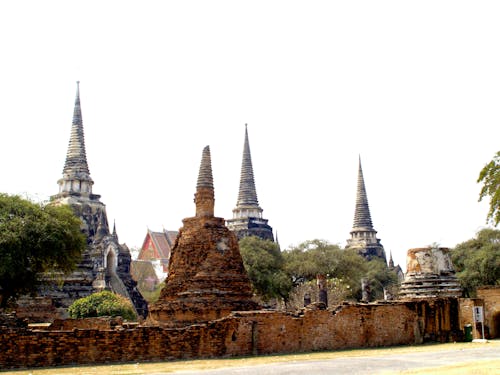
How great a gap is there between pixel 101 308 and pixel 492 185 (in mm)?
20365

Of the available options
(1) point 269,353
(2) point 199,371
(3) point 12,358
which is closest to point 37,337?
(3) point 12,358

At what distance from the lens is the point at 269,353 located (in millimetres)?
19188

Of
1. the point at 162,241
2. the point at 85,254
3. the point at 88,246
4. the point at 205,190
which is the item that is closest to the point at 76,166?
the point at 88,246

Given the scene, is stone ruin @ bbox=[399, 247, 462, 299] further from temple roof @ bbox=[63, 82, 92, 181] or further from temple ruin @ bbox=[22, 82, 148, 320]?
temple roof @ bbox=[63, 82, 92, 181]

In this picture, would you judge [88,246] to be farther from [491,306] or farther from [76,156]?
[491,306]

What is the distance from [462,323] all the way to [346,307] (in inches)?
195

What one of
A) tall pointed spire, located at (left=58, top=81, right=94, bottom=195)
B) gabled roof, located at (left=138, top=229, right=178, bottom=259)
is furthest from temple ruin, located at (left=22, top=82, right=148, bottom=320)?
gabled roof, located at (left=138, top=229, right=178, bottom=259)

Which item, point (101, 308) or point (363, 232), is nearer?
point (101, 308)

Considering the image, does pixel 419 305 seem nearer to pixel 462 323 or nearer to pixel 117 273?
pixel 462 323

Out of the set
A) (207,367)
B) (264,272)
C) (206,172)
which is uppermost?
(206,172)

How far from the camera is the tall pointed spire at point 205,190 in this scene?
23.8 meters

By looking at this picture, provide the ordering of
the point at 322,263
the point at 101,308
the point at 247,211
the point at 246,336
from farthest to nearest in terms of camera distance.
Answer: the point at 247,211 < the point at 322,263 < the point at 101,308 < the point at 246,336

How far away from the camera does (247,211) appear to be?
66062mm

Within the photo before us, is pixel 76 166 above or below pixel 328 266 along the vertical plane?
above
